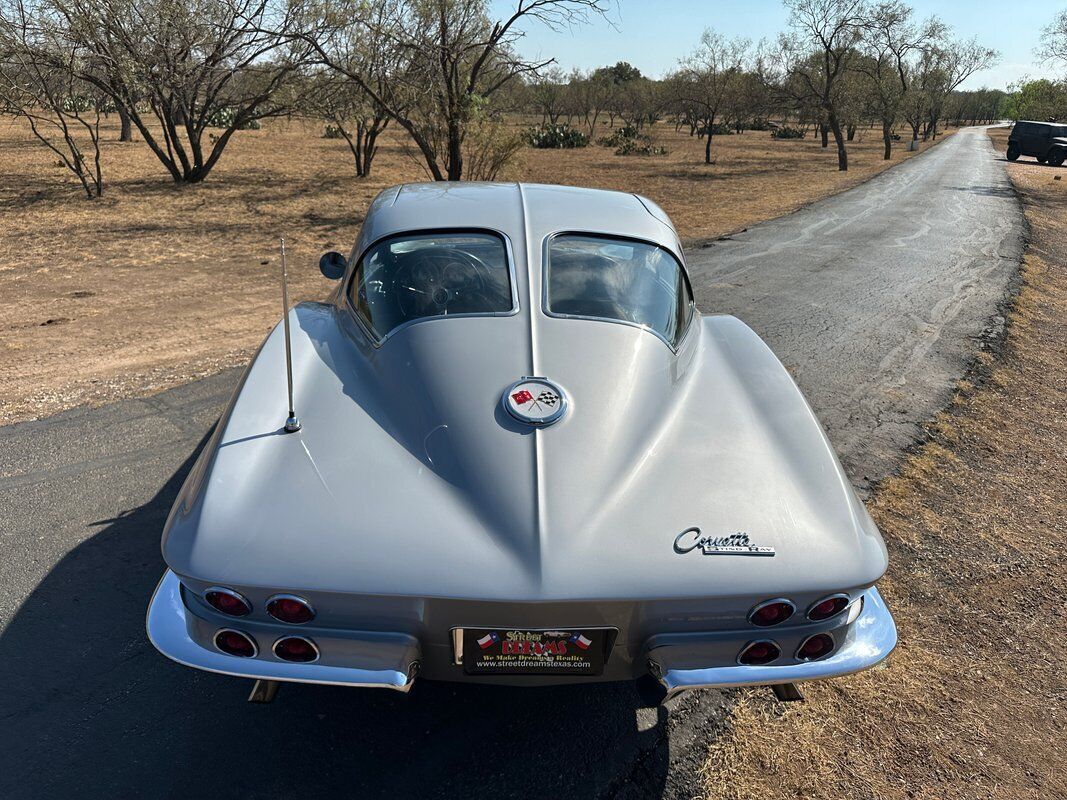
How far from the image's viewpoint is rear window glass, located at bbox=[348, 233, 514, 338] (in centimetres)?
308

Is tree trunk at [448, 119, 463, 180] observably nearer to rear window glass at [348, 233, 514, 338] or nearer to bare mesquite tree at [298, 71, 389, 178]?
bare mesquite tree at [298, 71, 389, 178]

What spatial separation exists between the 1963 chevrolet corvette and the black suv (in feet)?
133

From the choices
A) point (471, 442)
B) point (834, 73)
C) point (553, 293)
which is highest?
point (834, 73)

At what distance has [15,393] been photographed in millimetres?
5254

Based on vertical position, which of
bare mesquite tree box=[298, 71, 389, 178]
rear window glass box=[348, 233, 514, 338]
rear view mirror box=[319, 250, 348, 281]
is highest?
bare mesquite tree box=[298, 71, 389, 178]

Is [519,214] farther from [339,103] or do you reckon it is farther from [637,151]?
[637,151]

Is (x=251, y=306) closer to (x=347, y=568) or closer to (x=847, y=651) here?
(x=347, y=568)

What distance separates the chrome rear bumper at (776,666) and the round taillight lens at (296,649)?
3.24 feet

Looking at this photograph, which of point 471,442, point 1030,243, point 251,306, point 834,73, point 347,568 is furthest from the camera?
point 834,73

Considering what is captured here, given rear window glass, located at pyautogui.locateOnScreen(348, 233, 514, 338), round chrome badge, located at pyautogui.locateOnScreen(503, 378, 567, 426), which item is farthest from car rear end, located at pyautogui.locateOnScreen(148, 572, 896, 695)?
rear window glass, located at pyautogui.locateOnScreen(348, 233, 514, 338)

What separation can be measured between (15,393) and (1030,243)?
50.9 ft

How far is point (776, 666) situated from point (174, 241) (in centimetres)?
1220

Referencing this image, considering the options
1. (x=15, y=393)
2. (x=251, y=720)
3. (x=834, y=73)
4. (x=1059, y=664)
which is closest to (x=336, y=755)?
(x=251, y=720)

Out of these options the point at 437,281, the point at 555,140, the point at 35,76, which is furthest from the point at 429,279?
Answer: the point at 555,140
